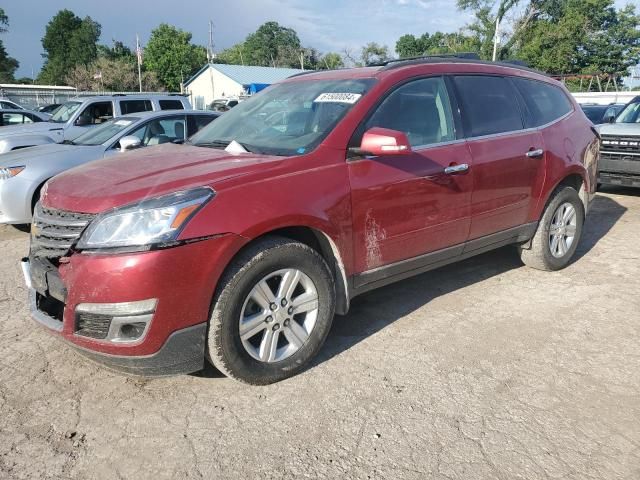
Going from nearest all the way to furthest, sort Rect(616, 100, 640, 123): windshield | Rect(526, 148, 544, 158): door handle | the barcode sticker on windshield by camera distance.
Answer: the barcode sticker on windshield, Rect(526, 148, 544, 158): door handle, Rect(616, 100, 640, 123): windshield

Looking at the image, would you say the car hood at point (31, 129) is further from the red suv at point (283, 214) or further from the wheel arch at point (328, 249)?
the wheel arch at point (328, 249)

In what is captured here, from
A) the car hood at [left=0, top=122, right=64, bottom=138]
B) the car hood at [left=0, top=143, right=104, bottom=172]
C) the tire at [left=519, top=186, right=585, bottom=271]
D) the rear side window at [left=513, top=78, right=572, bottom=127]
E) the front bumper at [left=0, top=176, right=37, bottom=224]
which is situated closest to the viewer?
the rear side window at [left=513, top=78, right=572, bottom=127]

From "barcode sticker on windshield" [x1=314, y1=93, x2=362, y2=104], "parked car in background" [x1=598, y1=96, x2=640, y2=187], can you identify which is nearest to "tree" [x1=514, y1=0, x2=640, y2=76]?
"parked car in background" [x1=598, y1=96, x2=640, y2=187]

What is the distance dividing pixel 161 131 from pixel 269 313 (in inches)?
216

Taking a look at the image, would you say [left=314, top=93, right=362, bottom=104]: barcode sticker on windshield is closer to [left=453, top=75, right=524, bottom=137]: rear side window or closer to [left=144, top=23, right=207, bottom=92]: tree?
[left=453, top=75, right=524, bottom=137]: rear side window

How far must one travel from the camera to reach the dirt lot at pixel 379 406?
2.41 m

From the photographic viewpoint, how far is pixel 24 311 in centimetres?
412

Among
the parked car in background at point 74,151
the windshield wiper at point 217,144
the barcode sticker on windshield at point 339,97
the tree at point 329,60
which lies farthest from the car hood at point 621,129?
the tree at point 329,60

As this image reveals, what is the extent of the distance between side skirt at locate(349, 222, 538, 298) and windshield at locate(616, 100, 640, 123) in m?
6.08

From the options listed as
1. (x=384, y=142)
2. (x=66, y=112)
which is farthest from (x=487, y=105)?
(x=66, y=112)

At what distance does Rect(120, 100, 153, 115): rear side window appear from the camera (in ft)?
35.0

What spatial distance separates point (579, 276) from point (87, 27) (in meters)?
90.2

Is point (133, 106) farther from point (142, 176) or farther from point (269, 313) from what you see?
point (269, 313)

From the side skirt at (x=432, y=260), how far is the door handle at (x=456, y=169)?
0.57 metres
